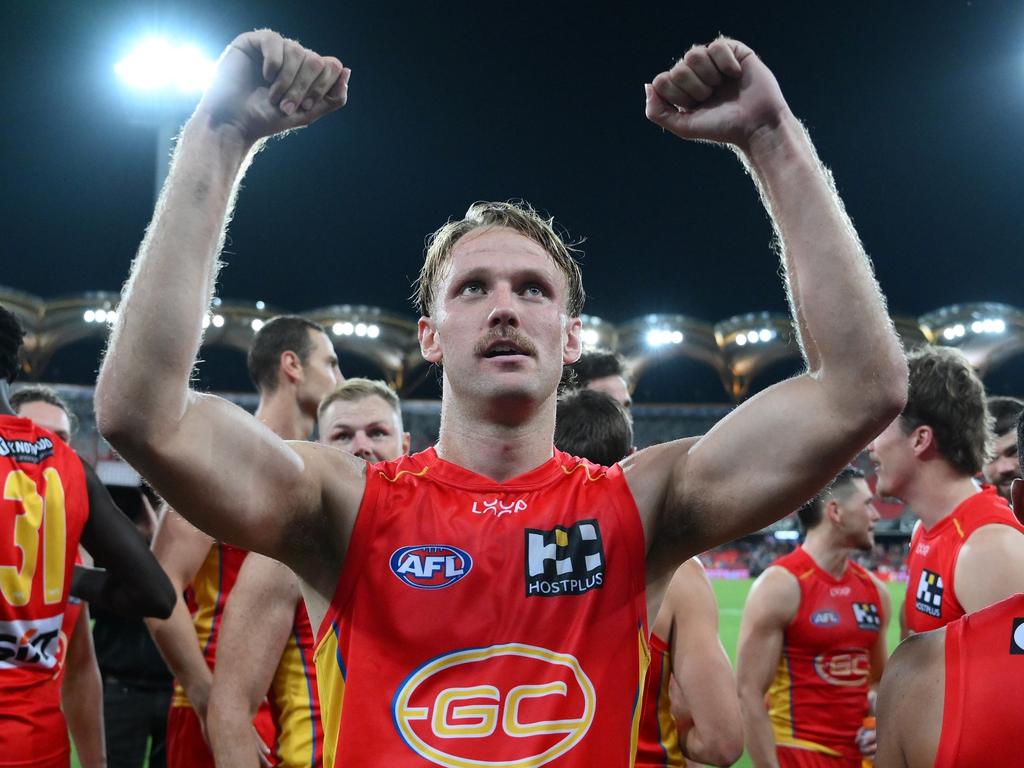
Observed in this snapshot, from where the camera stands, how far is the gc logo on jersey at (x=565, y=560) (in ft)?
6.16

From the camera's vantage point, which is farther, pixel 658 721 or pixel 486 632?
pixel 658 721

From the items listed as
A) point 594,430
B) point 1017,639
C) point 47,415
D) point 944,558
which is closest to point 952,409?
point 944,558

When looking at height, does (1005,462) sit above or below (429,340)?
above

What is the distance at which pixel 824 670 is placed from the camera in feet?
17.8

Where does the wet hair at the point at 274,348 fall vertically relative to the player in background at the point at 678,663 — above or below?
above

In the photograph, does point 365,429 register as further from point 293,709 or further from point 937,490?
point 937,490

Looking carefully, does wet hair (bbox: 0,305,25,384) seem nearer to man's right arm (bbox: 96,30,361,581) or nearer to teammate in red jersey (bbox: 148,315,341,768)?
teammate in red jersey (bbox: 148,315,341,768)

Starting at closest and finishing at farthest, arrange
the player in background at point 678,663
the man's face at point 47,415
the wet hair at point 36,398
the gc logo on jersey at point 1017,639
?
the gc logo on jersey at point 1017,639 < the player in background at point 678,663 < the man's face at point 47,415 < the wet hair at point 36,398

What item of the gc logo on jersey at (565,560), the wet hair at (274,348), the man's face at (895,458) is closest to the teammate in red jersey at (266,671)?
the gc logo on jersey at (565,560)

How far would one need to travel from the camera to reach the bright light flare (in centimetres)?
1229

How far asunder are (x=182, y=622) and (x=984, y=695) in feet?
10.2

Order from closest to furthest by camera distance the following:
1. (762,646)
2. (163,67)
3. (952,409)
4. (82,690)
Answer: (952,409) → (82,690) → (762,646) → (163,67)

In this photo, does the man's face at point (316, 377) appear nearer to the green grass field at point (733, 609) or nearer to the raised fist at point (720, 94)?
the raised fist at point (720, 94)

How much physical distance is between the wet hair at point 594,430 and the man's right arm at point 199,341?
4.14ft
